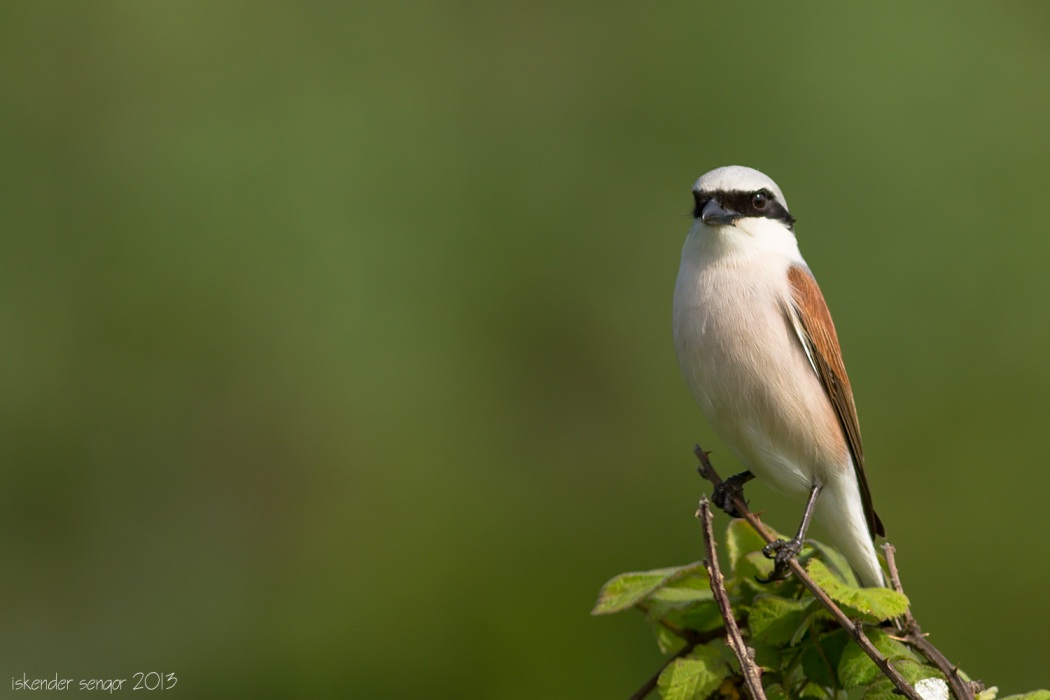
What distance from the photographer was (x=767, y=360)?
10.6 feet

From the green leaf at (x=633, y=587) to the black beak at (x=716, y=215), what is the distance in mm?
1139

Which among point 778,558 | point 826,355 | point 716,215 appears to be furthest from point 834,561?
point 716,215

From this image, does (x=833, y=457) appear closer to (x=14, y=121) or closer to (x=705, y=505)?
(x=705, y=505)

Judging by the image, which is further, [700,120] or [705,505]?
[700,120]

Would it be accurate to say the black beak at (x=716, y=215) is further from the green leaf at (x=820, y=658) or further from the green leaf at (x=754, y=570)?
the green leaf at (x=820, y=658)

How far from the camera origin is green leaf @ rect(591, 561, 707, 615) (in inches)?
89.2

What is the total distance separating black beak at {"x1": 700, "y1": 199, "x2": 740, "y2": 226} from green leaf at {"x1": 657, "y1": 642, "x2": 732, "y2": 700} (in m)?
1.32

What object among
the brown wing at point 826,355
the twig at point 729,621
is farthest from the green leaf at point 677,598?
the brown wing at point 826,355

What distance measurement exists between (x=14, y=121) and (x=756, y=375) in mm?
5375

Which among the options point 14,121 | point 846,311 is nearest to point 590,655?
point 846,311

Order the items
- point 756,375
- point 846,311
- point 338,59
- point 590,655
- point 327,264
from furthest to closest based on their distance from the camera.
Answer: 1. point 338,59
2. point 327,264
3. point 846,311
4. point 590,655
5. point 756,375

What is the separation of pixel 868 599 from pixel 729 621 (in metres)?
0.41

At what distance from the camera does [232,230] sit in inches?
251

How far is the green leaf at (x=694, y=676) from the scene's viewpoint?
220 cm
